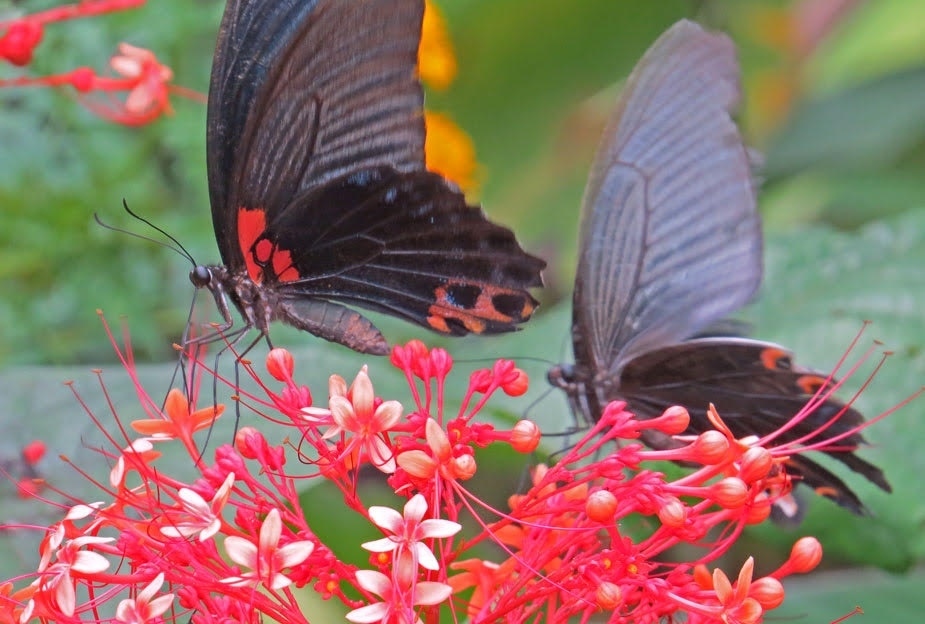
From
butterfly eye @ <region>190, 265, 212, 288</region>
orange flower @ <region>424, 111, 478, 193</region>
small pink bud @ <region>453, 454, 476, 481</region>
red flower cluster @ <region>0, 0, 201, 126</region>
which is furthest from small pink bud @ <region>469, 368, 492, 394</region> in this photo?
orange flower @ <region>424, 111, 478, 193</region>

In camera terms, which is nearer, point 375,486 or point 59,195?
point 59,195

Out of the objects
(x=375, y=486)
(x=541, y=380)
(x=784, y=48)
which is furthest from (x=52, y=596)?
(x=784, y=48)

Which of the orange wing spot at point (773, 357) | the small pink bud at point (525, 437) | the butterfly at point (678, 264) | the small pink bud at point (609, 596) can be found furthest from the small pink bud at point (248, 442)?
the orange wing spot at point (773, 357)

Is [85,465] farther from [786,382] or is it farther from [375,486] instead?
[375,486]

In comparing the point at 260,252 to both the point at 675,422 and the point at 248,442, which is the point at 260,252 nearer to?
the point at 248,442

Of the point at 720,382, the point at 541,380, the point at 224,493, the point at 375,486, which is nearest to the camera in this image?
the point at 224,493
